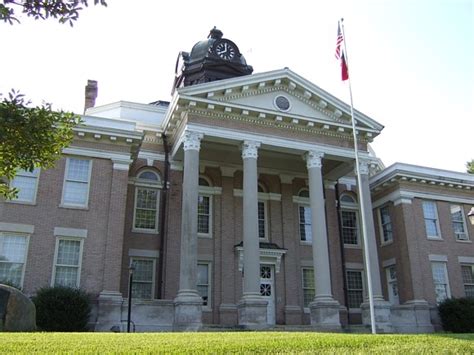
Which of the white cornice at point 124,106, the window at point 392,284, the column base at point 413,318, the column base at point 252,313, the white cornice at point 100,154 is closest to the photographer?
the column base at point 252,313

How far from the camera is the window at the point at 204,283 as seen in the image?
76.3 ft

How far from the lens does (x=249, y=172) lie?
70.1 ft

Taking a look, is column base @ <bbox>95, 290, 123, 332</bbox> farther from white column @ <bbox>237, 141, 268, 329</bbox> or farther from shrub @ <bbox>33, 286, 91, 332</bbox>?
white column @ <bbox>237, 141, 268, 329</bbox>

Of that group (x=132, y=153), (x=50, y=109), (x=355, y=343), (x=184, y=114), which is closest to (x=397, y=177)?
(x=184, y=114)

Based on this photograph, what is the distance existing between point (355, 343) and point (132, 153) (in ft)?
48.3

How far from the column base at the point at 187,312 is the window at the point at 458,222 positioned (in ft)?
58.1

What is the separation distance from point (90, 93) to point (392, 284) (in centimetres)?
2209

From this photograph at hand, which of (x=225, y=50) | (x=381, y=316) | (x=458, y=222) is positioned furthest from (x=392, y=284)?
(x=225, y=50)

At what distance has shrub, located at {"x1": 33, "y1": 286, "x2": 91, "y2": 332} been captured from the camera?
17.1 metres

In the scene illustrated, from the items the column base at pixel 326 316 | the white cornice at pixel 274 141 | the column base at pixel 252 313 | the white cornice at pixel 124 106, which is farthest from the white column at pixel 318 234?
the white cornice at pixel 124 106

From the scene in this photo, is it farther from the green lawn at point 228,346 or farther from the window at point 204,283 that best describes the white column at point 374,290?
the green lawn at point 228,346

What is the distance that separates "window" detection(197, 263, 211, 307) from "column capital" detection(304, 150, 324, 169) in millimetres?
7198

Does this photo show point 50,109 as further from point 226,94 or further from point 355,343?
point 226,94

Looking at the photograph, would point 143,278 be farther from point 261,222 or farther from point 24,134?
point 24,134
